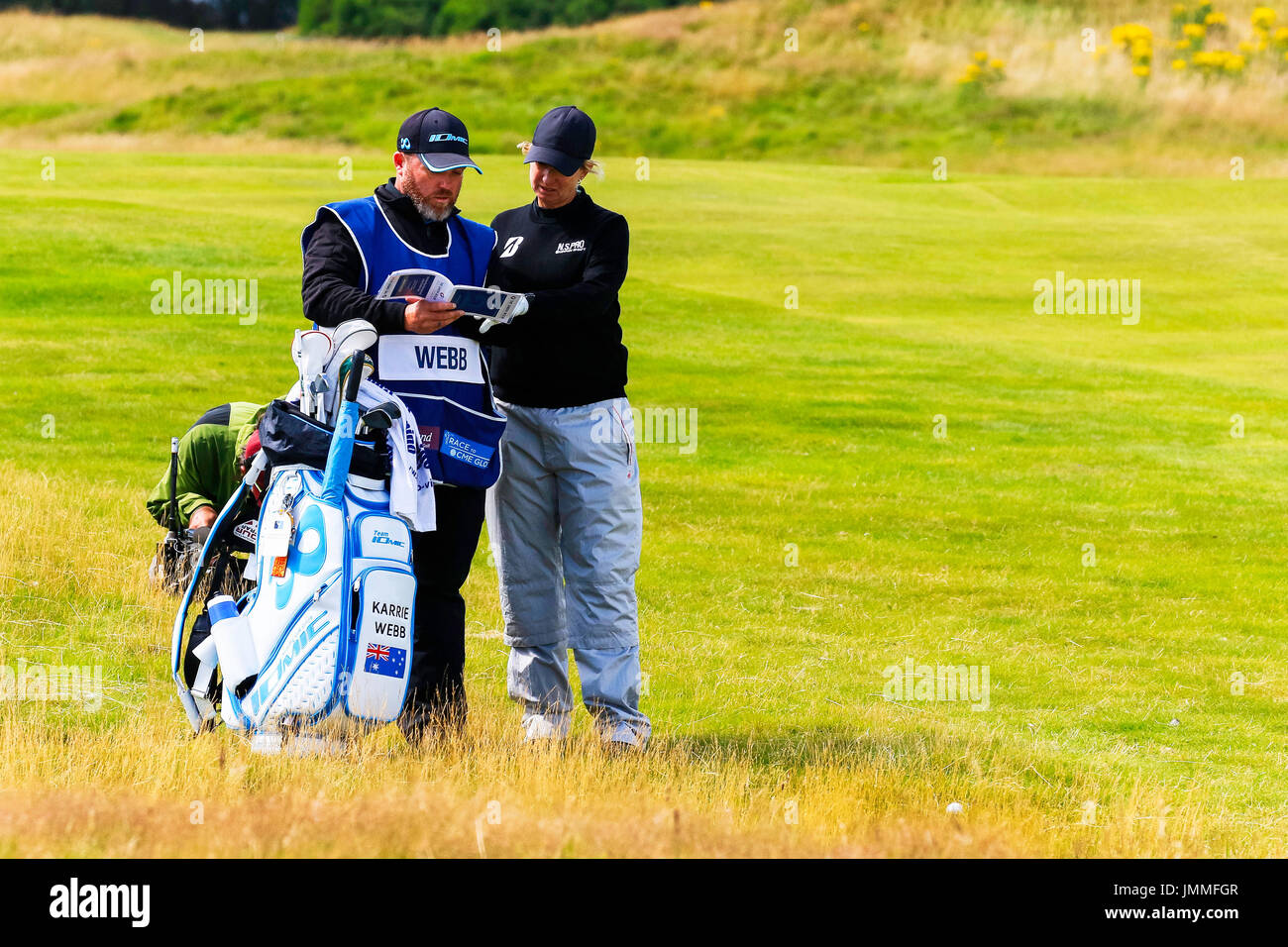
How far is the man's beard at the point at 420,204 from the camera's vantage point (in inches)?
247

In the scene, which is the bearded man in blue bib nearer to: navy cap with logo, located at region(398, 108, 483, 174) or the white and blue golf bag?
navy cap with logo, located at region(398, 108, 483, 174)

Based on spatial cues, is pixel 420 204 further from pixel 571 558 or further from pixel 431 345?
pixel 571 558

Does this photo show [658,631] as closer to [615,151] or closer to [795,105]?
[615,151]

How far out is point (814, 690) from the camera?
9.01 meters

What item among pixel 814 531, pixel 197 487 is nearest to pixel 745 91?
pixel 814 531

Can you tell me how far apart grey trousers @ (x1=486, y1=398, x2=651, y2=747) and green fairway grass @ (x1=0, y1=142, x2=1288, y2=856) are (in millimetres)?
304

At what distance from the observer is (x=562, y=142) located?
6.69 meters

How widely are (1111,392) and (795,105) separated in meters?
36.6

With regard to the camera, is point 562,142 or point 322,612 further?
point 562,142

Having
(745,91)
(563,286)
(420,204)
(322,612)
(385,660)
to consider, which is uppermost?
(745,91)

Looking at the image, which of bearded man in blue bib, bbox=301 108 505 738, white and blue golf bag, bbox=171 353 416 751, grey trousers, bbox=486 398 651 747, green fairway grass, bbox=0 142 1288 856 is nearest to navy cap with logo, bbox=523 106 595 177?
bearded man in blue bib, bbox=301 108 505 738

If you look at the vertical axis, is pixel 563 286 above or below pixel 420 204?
below

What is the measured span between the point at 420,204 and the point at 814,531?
26.3ft

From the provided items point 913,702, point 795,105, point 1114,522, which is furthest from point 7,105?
point 913,702
